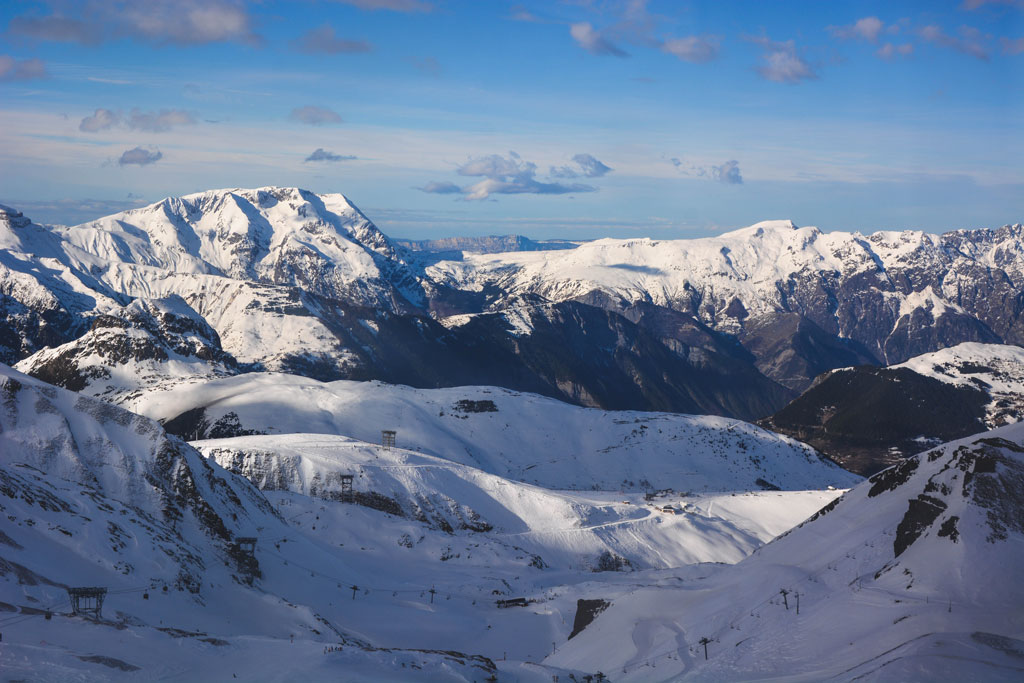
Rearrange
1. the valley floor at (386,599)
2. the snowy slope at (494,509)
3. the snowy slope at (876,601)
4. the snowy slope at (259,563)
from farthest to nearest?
the snowy slope at (494,509)
the snowy slope at (259,563)
the valley floor at (386,599)
the snowy slope at (876,601)

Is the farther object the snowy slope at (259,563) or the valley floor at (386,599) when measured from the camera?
the snowy slope at (259,563)

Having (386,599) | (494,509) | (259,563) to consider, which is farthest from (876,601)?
(494,509)

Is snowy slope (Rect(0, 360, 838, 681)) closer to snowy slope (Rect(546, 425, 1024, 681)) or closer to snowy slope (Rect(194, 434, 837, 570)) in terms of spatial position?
snowy slope (Rect(194, 434, 837, 570))

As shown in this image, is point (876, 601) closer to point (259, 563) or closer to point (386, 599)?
point (386, 599)

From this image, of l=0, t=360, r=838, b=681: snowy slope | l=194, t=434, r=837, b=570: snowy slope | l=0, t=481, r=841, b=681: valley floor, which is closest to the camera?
l=0, t=481, r=841, b=681: valley floor

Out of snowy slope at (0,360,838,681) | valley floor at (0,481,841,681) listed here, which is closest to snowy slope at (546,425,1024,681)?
valley floor at (0,481,841,681)

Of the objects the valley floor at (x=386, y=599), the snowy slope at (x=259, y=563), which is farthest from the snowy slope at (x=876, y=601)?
the snowy slope at (x=259, y=563)

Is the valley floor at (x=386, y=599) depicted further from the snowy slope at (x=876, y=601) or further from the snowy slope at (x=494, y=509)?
the snowy slope at (x=876, y=601)

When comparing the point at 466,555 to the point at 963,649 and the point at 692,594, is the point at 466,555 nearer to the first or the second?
the point at 692,594

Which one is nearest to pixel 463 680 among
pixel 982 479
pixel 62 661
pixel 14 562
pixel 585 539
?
pixel 62 661
